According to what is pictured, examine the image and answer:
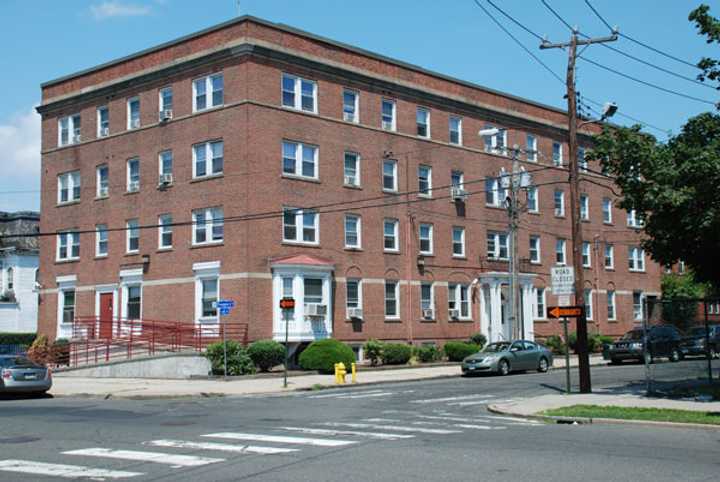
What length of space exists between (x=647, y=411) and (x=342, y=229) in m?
23.3

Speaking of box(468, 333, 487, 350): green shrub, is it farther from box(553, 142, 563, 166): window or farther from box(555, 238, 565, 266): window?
box(553, 142, 563, 166): window

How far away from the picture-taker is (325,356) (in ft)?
112

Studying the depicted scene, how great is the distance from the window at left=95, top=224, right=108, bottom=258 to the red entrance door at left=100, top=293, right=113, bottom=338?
2.05m

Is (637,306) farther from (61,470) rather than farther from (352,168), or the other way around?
(61,470)

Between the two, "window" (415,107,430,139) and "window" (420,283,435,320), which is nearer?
"window" (420,283,435,320)

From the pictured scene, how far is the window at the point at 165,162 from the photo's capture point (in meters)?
39.6

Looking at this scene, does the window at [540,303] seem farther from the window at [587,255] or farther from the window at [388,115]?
the window at [388,115]

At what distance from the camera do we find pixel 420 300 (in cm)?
4259

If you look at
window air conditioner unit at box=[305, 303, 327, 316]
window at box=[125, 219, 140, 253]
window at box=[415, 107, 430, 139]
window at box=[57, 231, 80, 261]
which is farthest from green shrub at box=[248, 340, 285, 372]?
window at box=[415, 107, 430, 139]

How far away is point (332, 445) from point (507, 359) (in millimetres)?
21415

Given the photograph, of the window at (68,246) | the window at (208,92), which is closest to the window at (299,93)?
the window at (208,92)

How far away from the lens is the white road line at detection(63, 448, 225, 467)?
11.6 meters

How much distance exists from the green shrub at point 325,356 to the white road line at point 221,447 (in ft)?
66.3

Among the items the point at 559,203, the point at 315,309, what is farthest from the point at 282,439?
the point at 559,203
